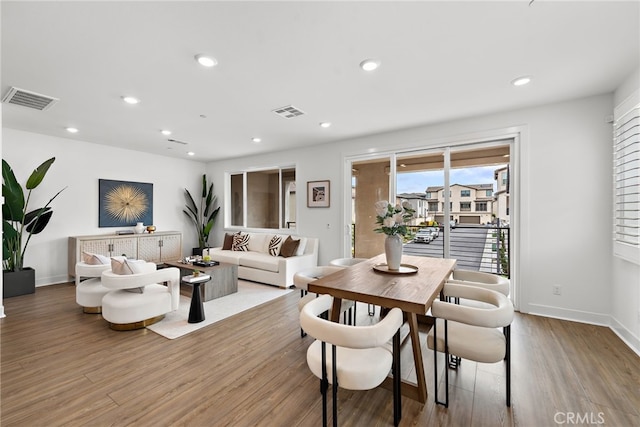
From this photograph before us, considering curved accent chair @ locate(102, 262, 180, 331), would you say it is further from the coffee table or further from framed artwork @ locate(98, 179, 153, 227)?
framed artwork @ locate(98, 179, 153, 227)

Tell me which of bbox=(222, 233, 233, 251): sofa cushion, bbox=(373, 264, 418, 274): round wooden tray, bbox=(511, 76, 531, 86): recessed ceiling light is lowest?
bbox=(222, 233, 233, 251): sofa cushion

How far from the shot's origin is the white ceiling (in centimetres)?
179

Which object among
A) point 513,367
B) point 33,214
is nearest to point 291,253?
point 513,367

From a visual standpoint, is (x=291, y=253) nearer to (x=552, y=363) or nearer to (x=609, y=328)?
(x=552, y=363)

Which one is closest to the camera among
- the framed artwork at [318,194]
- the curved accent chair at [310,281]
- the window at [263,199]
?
the curved accent chair at [310,281]

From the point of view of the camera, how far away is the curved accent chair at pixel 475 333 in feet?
5.16

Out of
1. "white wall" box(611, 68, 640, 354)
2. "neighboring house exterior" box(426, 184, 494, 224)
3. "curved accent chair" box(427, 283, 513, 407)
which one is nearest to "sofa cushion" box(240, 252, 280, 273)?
"neighboring house exterior" box(426, 184, 494, 224)

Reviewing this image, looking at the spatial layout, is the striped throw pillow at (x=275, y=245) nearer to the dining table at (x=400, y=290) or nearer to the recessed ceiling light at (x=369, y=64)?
the dining table at (x=400, y=290)

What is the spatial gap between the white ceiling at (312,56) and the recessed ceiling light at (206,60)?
7cm

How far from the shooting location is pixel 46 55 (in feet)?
7.41

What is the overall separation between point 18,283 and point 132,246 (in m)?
1.57

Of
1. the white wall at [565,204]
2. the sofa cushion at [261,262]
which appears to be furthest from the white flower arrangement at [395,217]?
the sofa cushion at [261,262]

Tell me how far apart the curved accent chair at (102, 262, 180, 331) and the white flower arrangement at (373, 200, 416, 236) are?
2441 mm

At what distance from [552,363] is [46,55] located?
5.00 metres
